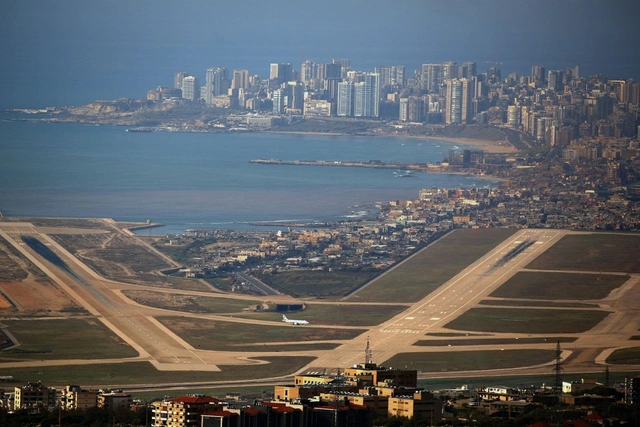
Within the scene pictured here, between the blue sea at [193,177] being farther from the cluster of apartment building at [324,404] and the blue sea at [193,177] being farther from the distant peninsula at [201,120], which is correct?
the cluster of apartment building at [324,404]

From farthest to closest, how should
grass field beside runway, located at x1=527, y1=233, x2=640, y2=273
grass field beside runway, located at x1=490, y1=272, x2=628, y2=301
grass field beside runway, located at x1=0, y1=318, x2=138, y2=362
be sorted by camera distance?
grass field beside runway, located at x1=527, y1=233, x2=640, y2=273 → grass field beside runway, located at x1=490, y1=272, x2=628, y2=301 → grass field beside runway, located at x1=0, y1=318, x2=138, y2=362

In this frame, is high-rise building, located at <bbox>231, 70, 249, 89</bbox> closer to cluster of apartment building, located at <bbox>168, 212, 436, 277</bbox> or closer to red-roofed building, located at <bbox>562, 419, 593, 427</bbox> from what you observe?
cluster of apartment building, located at <bbox>168, 212, 436, 277</bbox>

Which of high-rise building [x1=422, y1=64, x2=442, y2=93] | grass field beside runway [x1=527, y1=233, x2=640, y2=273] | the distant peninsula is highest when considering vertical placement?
high-rise building [x1=422, y1=64, x2=442, y2=93]

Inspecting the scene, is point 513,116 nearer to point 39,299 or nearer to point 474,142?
point 474,142

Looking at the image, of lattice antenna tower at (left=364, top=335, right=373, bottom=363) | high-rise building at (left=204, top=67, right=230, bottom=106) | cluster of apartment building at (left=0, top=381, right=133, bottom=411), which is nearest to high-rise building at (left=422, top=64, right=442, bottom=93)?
high-rise building at (left=204, top=67, right=230, bottom=106)

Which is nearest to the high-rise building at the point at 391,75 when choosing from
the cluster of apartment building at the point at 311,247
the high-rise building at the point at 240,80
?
the high-rise building at the point at 240,80
